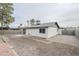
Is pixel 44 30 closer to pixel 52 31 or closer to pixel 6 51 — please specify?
pixel 52 31

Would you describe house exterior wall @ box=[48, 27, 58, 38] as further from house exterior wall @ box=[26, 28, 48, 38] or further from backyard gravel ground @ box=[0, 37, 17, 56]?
backyard gravel ground @ box=[0, 37, 17, 56]

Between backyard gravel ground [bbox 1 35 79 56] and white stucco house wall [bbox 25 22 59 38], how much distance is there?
72 millimetres

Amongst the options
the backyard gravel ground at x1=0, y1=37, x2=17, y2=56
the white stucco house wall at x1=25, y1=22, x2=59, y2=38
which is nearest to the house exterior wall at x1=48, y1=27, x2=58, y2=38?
the white stucco house wall at x1=25, y1=22, x2=59, y2=38

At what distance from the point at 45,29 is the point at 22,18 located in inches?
17.6

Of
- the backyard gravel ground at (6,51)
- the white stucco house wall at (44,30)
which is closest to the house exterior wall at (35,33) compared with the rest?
the white stucco house wall at (44,30)

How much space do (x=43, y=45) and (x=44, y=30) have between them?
26 centimetres

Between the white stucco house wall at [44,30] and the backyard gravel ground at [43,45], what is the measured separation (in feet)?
0.24

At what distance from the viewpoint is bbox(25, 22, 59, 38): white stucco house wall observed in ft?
10.9

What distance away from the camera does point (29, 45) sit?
3.30 meters

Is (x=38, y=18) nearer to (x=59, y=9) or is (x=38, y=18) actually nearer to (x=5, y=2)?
(x=59, y=9)

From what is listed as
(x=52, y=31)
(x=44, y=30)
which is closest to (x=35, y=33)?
(x=44, y=30)

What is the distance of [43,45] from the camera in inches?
129

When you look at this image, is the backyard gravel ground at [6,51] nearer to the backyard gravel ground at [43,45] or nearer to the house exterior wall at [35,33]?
the backyard gravel ground at [43,45]

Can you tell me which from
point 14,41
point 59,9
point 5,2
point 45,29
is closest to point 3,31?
point 14,41
